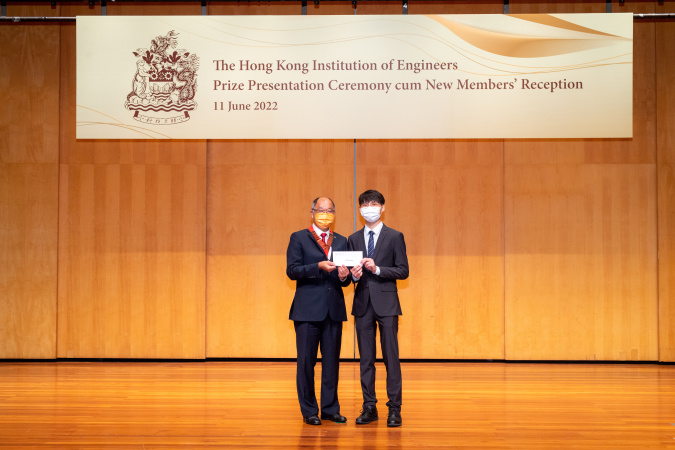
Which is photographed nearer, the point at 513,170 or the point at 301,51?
the point at 301,51

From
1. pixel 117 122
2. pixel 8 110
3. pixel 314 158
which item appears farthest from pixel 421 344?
pixel 8 110

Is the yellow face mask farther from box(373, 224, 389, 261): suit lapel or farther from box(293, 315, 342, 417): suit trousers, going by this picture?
box(293, 315, 342, 417): suit trousers

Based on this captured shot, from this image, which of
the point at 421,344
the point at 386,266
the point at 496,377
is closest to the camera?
the point at 386,266

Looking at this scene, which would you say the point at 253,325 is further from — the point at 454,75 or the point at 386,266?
the point at 454,75

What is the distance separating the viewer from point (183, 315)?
6465 mm

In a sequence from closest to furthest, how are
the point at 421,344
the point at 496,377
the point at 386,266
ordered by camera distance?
the point at 386,266, the point at 496,377, the point at 421,344

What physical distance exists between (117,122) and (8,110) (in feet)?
5.02

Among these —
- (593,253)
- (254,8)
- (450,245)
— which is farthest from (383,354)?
(254,8)

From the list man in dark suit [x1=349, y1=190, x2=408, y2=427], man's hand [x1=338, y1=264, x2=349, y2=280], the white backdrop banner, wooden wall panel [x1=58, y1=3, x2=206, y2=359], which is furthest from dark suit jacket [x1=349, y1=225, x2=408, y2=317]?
wooden wall panel [x1=58, y1=3, x2=206, y2=359]

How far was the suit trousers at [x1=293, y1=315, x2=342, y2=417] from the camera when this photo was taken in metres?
4.03

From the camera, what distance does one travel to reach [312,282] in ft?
13.5

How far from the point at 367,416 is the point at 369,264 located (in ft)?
3.23

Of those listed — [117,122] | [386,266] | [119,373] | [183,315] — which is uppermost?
[117,122]

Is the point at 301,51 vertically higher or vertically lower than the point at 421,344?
higher
